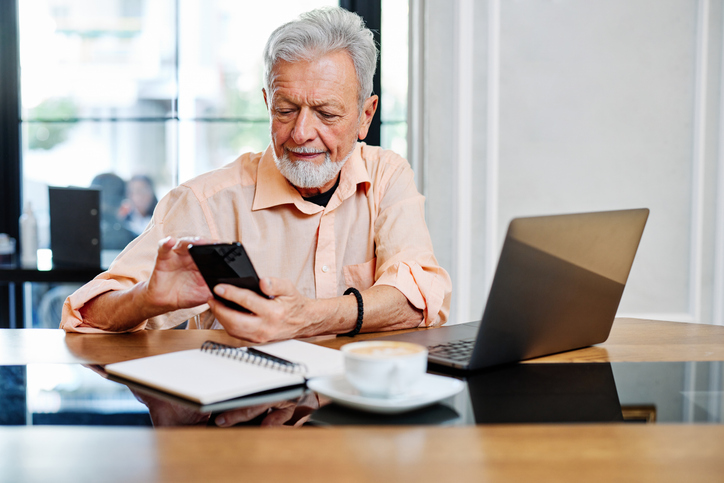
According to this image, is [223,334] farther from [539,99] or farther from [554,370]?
[539,99]

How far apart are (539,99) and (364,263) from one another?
1349 millimetres

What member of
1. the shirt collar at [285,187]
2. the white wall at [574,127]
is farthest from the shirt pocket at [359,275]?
the white wall at [574,127]

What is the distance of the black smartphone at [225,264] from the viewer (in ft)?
3.32

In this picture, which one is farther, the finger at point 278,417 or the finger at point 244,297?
the finger at point 244,297

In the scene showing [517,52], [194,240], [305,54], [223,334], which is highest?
[517,52]

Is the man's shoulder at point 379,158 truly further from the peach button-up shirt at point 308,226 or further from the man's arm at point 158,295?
the man's arm at point 158,295

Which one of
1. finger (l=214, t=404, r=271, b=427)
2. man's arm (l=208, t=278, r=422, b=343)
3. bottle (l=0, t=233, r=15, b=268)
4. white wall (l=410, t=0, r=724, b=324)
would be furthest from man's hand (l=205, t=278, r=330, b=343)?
bottle (l=0, t=233, r=15, b=268)

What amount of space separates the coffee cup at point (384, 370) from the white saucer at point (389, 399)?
1 cm

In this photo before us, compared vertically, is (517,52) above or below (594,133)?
above

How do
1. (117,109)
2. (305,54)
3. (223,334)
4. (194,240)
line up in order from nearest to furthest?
(194,240) < (223,334) < (305,54) < (117,109)

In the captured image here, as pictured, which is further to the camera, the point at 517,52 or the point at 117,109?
the point at 117,109

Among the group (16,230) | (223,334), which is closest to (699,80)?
(223,334)

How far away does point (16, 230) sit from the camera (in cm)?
292

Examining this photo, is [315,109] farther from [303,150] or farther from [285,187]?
[285,187]
